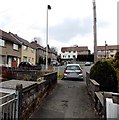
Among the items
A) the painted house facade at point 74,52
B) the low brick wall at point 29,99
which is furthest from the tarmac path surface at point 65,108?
the painted house facade at point 74,52

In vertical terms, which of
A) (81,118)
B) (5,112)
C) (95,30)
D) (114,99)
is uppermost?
(95,30)

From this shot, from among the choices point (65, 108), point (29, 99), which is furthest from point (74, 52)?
point (29, 99)

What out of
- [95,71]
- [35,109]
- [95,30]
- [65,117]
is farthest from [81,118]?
[95,30]

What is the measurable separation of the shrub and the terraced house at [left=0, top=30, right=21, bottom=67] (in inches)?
789

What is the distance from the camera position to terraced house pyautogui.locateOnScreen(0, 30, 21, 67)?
95.7 feet

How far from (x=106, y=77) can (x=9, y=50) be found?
81.0ft

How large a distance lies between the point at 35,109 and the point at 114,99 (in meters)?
3.49

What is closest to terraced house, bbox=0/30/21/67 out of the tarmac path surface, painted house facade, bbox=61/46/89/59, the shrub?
the tarmac path surface

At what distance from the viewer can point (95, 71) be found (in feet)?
30.9

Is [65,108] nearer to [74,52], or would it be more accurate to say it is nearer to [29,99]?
[29,99]

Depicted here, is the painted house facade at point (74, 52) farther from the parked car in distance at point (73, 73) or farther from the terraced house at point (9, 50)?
the parked car in distance at point (73, 73)

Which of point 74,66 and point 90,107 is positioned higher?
point 74,66

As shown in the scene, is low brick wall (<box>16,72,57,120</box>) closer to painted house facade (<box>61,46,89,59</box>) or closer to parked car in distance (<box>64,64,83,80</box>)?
parked car in distance (<box>64,64,83,80</box>)

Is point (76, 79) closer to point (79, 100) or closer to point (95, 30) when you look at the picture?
point (95, 30)
